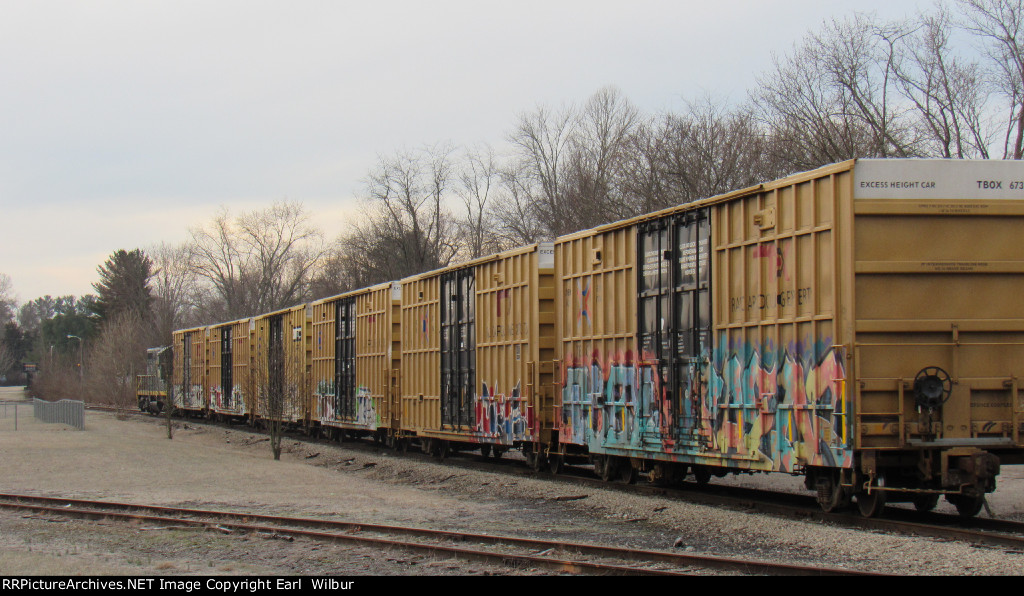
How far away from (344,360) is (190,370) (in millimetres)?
22570

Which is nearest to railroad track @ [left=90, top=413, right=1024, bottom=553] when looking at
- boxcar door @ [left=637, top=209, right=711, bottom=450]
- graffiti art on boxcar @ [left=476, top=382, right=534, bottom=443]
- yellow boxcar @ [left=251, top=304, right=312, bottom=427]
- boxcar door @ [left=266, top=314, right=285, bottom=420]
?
graffiti art on boxcar @ [left=476, top=382, right=534, bottom=443]

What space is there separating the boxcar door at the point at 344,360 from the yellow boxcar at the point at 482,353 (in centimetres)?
396

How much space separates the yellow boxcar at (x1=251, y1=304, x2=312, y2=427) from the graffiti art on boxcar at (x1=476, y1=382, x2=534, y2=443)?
27.6 ft

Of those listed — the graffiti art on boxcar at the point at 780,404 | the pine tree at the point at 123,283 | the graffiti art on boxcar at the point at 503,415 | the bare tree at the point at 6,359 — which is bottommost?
the bare tree at the point at 6,359

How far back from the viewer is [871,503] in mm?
10867

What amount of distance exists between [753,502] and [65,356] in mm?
107287

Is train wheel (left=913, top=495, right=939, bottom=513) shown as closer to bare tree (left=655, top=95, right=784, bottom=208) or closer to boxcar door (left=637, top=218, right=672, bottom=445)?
boxcar door (left=637, top=218, right=672, bottom=445)

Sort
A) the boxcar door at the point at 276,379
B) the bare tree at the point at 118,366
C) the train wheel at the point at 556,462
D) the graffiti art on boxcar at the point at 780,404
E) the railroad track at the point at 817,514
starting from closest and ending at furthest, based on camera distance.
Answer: the railroad track at the point at 817,514 < the graffiti art on boxcar at the point at 780,404 < the train wheel at the point at 556,462 < the boxcar door at the point at 276,379 < the bare tree at the point at 118,366

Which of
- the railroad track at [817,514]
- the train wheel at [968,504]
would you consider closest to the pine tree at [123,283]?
the railroad track at [817,514]

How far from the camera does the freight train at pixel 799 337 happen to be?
10438 mm

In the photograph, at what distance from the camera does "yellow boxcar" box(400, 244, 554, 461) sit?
1742 cm

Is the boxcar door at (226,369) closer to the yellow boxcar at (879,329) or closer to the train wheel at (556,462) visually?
the train wheel at (556,462)

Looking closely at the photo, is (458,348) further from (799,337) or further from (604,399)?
(799,337)
